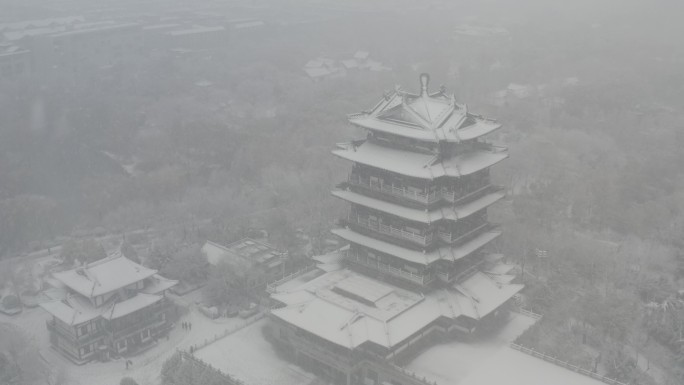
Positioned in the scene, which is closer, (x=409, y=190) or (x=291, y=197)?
(x=409, y=190)

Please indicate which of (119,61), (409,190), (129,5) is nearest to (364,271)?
(409,190)

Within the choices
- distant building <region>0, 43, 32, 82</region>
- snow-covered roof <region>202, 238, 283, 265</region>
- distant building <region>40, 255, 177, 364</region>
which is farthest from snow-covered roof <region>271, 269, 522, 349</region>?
distant building <region>0, 43, 32, 82</region>

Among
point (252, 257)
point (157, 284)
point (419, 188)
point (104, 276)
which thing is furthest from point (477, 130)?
point (104, 276)

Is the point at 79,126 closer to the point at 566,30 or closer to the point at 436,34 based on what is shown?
the point at 436,34

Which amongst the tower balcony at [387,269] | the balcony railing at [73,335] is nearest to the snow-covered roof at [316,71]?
the tower balcony at [387,269]

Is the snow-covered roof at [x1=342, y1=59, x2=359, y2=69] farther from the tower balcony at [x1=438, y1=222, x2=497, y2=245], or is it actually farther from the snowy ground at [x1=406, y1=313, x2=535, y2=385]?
the snowy ground at [x1=406, y1=313, x2=535, y2=385]

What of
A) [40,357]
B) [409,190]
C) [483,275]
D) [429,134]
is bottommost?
[40,357]
